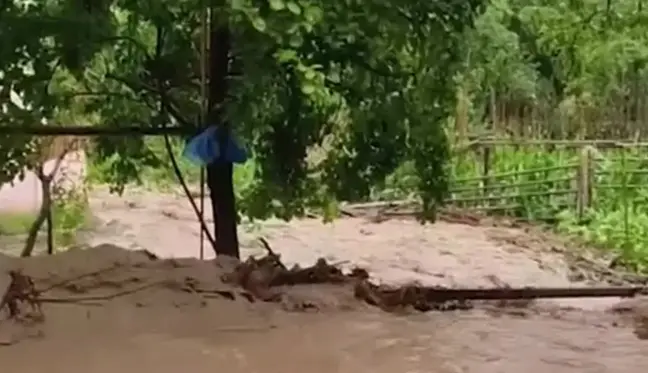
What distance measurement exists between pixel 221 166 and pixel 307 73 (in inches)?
28.1

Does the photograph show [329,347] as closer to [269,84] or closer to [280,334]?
[280,334]

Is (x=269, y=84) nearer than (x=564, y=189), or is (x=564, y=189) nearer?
(x=269, y=84)

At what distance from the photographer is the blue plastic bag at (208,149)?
12.3 ft

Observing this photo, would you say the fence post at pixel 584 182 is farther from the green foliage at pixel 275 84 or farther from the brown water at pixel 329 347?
the brown water at pixel 329 347

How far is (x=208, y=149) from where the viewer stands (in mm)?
3758

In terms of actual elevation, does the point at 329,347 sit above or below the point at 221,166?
below

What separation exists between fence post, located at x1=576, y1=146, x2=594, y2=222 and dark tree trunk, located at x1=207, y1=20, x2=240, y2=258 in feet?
12.9

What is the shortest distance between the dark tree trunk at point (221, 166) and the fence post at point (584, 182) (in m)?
3.94

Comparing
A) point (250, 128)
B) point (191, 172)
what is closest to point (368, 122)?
point (250, 128)

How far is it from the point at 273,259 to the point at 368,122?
717 millimetres

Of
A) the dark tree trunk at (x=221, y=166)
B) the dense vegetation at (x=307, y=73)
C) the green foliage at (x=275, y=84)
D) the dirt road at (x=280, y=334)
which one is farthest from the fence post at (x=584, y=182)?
the dark tree trunk at (x=221, y=166)

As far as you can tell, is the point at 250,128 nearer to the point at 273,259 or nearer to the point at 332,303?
the point at 273,259

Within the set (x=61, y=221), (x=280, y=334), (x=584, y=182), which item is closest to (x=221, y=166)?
(x=280, y=334)

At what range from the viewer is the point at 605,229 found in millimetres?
7285
